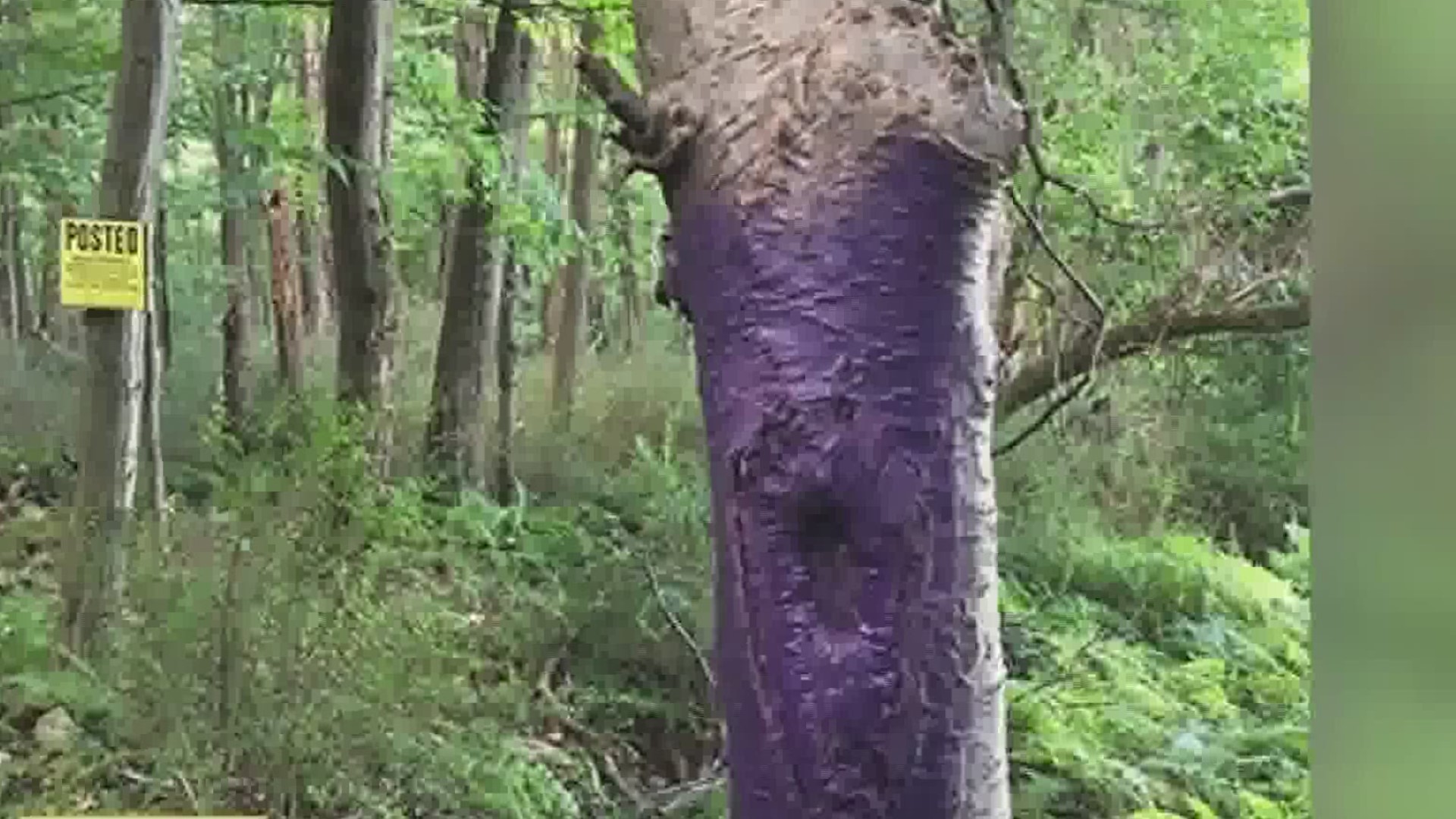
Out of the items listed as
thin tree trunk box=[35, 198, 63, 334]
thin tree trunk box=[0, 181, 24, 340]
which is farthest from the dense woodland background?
thin tree trunk box=[0, 181, 24, 340]

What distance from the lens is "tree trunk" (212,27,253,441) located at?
6.15m

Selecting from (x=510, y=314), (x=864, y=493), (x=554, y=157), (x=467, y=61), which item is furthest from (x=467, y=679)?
(x=554, y=157)

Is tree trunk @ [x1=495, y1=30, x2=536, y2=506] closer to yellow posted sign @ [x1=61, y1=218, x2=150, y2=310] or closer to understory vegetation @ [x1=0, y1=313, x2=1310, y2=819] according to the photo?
understory vegetation @ [x1=0, y1=313, x2=1310, y2=819]

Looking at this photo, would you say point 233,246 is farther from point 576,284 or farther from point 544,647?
point 544,647

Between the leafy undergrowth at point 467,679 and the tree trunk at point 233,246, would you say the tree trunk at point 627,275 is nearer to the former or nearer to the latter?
the tree trunk at point 233,246

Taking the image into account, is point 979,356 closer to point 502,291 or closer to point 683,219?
point 683,219

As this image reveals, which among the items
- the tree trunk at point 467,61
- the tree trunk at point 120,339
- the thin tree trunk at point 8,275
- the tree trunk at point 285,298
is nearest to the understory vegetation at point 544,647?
the tree trunk at point 120,339

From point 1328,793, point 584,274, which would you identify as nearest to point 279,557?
point 1328,793

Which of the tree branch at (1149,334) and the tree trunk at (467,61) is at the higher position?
the tree trunk at (467,61)

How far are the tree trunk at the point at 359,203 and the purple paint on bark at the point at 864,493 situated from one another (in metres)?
3.62

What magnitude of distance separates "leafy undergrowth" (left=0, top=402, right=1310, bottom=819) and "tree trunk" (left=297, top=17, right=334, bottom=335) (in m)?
4.09

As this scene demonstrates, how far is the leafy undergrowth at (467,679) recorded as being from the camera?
11.4 ft

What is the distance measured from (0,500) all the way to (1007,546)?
12.9 feet

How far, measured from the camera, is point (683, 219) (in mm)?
1694
